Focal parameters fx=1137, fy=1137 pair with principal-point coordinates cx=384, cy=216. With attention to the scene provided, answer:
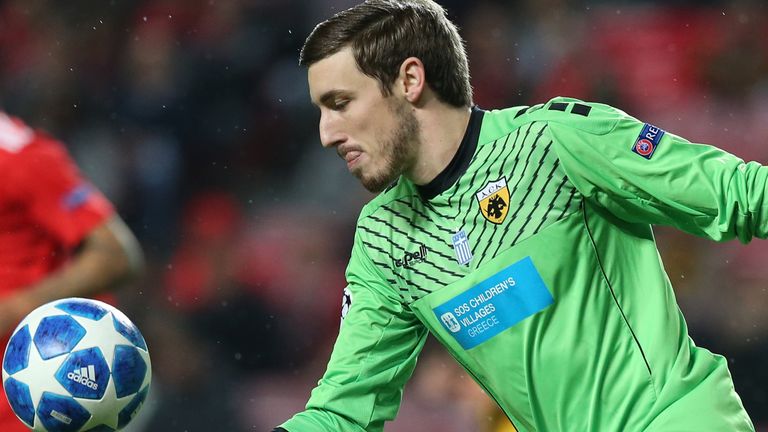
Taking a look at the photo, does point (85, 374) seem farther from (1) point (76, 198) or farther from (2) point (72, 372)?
(1) point (76, 198)

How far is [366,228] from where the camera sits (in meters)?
3.06

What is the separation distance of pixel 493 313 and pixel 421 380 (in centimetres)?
298

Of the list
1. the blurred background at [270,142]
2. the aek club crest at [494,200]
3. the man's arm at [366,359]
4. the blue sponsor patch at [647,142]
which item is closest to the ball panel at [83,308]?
the man's arm at [366,359]

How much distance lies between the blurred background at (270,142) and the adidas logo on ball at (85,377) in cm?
275

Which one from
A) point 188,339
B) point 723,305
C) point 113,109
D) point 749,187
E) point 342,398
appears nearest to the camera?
point 749,187

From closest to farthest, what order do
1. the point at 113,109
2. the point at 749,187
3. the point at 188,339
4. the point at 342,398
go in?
the point at 749,187 < the point at 342,398 < the point at 188,339 < the point at 113,109

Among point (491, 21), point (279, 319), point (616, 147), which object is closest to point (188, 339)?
point (279, 319)

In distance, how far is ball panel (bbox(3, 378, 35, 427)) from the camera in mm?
3041

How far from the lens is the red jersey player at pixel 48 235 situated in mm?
3498

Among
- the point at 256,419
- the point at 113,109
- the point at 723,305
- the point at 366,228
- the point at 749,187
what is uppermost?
the point at 749,187

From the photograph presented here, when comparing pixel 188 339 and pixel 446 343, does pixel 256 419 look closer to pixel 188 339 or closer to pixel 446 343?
pixel 188 339

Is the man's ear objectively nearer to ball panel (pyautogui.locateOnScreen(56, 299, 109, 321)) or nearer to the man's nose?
the man's nose

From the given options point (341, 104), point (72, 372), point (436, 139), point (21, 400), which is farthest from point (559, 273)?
point (21, 400)

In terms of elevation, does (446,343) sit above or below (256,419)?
above
